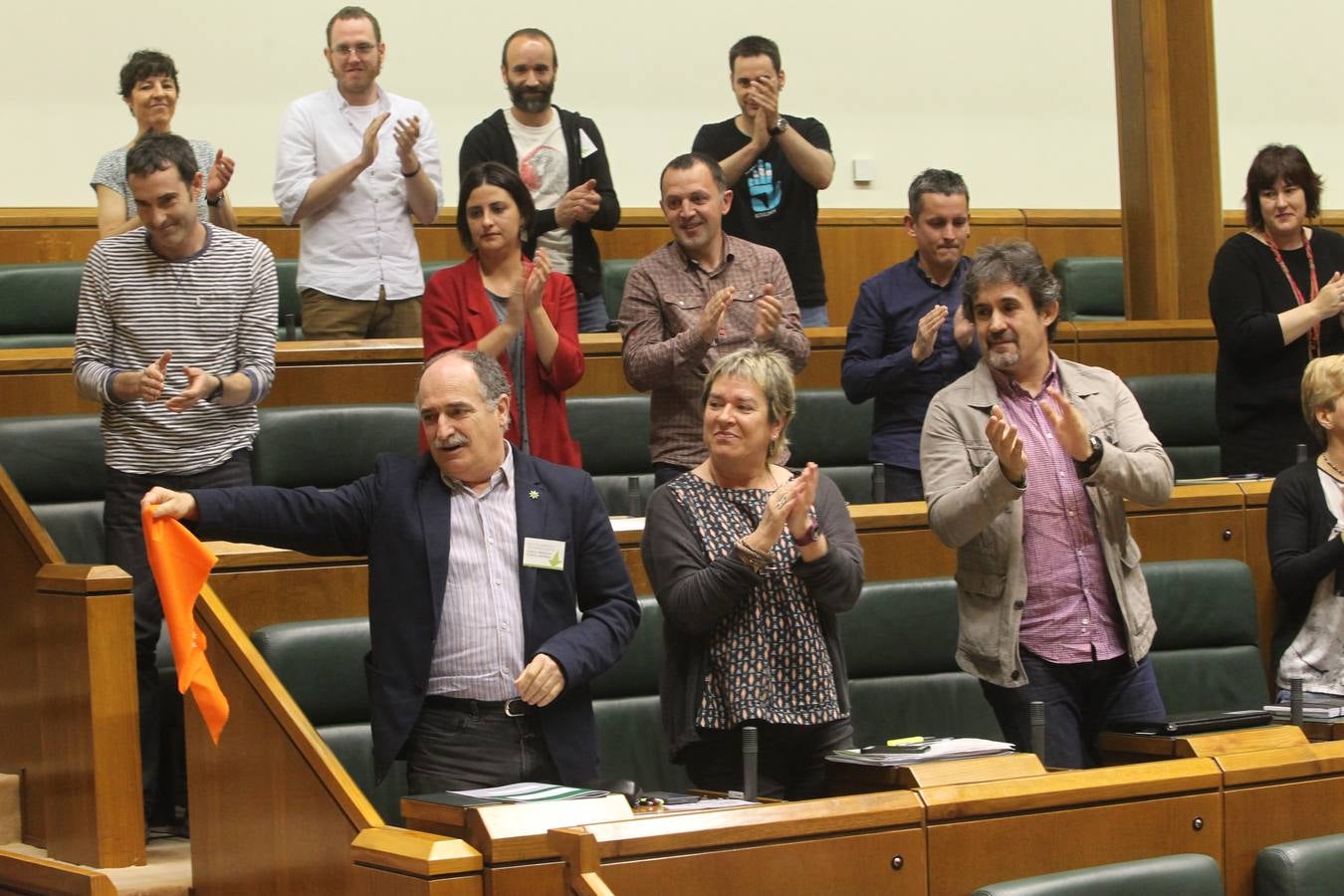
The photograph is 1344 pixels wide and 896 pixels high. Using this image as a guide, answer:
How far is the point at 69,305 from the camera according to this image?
429 cm

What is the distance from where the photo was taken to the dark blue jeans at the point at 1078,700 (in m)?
2.32

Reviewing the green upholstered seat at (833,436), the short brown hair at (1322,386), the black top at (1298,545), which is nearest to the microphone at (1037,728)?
the black top at (1298,545)

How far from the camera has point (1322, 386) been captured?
9.23 feet

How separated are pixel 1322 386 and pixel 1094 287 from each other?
99.5 inches

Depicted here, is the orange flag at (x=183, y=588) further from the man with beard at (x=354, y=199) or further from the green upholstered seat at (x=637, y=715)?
the man with beard at (x=354, y=199)

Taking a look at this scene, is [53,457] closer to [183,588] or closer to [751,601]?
[183,588]

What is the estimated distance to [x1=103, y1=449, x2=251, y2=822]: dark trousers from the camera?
108 inches

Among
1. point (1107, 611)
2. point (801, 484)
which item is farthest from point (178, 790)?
point (1107, 611)

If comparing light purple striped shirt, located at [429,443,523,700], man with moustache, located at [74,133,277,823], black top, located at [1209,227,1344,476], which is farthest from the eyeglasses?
light purple striped shirt, located at [429,443,523,700]

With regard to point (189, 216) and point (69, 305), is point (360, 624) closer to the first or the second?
point (189, 216)

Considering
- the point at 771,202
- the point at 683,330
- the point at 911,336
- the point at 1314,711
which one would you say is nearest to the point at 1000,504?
the point at 1314,711

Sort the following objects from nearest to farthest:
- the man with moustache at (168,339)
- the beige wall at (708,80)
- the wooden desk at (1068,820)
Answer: the wooden desk at (1068,820), the man with moustache at (168,339), the beige wall at (708,80)

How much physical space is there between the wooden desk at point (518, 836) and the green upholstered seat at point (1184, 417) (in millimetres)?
2613

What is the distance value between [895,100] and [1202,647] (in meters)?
3.72
